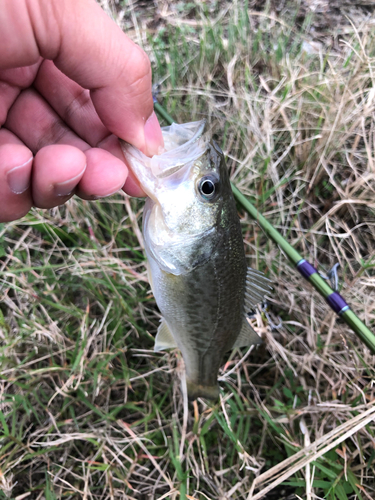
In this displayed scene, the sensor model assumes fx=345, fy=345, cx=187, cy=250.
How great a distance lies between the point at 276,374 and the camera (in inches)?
107

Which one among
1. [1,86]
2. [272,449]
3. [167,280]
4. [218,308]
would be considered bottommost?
[272,449]

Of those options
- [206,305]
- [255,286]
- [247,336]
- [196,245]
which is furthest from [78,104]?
[247,336]

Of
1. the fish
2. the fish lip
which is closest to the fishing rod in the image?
the fish

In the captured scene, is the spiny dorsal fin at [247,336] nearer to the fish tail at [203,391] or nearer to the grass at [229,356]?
the fish tail at [203,391]

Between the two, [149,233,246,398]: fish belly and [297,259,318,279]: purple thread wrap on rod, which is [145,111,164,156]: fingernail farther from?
[297,259,318,279]: purple thread wrap on rod

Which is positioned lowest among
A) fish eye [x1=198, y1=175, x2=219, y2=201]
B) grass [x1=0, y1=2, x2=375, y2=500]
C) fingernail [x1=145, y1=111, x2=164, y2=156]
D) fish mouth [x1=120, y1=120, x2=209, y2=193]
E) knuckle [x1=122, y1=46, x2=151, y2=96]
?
grass [x1=0, y1=2, x2=375, y2=500]

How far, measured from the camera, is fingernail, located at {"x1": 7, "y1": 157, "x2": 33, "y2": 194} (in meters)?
1.76

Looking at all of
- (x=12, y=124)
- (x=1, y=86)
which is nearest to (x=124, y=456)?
(x=12, y=124)

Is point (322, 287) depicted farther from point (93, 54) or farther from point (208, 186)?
point (93, 54)

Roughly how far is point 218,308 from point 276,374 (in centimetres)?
108

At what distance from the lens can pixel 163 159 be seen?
1.75 m

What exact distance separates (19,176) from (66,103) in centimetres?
67

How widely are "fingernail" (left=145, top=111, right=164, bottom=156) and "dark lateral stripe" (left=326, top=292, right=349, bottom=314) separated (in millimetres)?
1493

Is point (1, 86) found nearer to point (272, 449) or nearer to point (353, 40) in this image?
point (272, 449)
